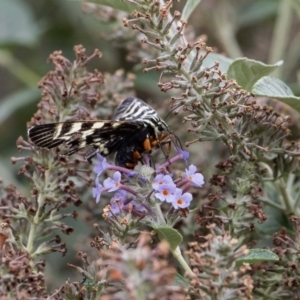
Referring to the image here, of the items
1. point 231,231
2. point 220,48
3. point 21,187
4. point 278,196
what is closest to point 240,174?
point 231,231

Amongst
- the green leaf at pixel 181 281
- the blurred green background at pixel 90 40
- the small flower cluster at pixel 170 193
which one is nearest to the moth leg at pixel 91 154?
the small flower cluster at pixel 170 193

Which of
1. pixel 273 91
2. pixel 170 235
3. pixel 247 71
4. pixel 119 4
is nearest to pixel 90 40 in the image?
pixel 119 4

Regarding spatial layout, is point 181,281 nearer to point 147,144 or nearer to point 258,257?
point 258,257

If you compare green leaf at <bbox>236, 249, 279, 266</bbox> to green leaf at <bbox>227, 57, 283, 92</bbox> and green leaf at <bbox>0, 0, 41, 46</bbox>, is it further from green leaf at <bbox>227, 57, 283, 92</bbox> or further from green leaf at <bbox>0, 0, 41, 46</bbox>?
green leaf at <bbox>0, 0, 41, 46</bbox>

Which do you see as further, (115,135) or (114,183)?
(115,135)

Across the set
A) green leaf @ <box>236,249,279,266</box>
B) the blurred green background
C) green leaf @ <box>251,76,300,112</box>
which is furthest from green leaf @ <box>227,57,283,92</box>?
the blurred green background

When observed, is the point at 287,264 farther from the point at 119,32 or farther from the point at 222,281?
the point at 119,32

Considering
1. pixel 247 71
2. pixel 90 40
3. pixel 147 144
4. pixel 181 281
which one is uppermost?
pixel 247 71

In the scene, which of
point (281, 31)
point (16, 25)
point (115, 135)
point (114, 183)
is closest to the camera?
point (114, 183)
